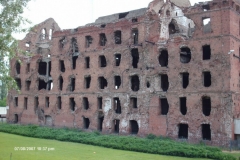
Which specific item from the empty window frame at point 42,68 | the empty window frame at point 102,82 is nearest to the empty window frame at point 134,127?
the empty window frame at point 102,82

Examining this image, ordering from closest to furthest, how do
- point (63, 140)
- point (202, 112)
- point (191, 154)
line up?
point (191, 154)
point (202, 112)
point (63, 140)

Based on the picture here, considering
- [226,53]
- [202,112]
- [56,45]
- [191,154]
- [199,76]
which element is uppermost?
[56,45]

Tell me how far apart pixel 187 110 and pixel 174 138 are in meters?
2.66

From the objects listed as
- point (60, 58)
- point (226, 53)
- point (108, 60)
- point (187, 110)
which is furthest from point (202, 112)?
point (60, 58)

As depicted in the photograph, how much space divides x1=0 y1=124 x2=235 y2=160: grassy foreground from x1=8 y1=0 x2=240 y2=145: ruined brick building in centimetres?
310

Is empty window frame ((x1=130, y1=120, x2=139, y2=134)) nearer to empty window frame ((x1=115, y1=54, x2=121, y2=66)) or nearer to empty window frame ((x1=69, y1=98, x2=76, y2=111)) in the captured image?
empty window frame ((x1=115, y1=54, x2=121, y2=66))

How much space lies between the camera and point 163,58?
102 ft

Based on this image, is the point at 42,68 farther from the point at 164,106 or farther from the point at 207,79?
the point at 207,79

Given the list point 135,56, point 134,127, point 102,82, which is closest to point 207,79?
point 135,56

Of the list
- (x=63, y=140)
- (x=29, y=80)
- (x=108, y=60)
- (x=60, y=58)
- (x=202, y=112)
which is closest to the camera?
(x=202, y=112)

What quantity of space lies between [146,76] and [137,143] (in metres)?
7.70

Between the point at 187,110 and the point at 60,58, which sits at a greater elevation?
the point at 60,58

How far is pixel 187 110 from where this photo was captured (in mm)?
26812

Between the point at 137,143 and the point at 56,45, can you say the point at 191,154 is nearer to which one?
the point at 137,143
